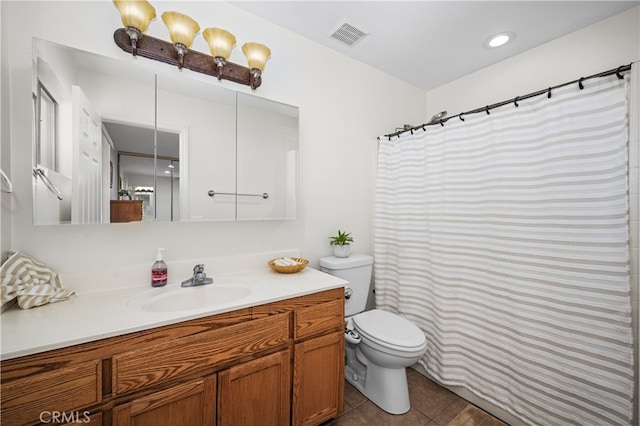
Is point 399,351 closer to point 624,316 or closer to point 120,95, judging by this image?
point 624,316

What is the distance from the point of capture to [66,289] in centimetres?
114

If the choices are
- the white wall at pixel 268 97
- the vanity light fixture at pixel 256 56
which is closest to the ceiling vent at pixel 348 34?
the white wall at pixel 268 97

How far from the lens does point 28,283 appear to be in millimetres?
991

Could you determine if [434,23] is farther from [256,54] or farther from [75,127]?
[75,127]

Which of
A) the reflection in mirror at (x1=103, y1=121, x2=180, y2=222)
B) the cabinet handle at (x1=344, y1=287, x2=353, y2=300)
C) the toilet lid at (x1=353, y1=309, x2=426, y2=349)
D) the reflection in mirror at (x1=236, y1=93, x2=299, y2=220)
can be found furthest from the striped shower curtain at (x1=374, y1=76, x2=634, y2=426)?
the reflection in mirror at (x1=103, y1=121, x2=180, y2=222)

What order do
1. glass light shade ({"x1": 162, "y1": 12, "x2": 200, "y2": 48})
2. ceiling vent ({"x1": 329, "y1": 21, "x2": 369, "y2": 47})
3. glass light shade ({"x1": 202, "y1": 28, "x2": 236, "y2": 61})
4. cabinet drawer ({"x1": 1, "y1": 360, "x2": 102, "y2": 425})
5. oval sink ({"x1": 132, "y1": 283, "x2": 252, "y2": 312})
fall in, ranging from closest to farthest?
cabinet drawer ({"x1": 1, "y1": 360, "x2": 102, "y2": 425})
oval sink ({"x1": 132, "y1": 283, "x2": 252, "y2": 312})
glass light shade ({"x1": 162, "y1": 12, "x2": 200, "y2": 48})
glass light shade ({"x1": 202, "y1": 28, "x2": 236, "y2": 61})
ceiling vent ({"x1": 329, "y1": 21, "x2": 369, "y2": 47})

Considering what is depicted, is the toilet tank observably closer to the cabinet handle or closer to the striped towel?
the cabinet handle

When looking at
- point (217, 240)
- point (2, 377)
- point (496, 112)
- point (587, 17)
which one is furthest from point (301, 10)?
point (2, 377)

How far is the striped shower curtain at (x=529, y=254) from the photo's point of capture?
1.19 metres

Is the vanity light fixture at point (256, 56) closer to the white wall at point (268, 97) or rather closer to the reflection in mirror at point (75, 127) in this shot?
the white wall at point (268, 97)

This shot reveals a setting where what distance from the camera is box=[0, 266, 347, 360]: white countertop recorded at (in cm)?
77

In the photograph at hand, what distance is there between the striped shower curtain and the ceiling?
2.03 ft

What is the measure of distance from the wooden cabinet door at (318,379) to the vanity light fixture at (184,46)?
1.54 m

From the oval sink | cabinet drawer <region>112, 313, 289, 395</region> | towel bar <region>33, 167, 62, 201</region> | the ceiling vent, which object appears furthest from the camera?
the ceiling vent
